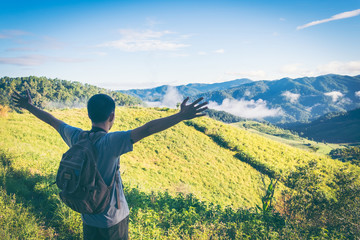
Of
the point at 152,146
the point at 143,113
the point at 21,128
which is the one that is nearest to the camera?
the point at 21,128

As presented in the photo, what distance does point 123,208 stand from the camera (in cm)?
238

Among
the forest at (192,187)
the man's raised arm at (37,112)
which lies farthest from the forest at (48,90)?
the man's raised arm at (37,112)

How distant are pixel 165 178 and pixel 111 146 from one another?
11.4 meters

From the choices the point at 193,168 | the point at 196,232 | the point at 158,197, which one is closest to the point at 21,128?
the point at 158,197

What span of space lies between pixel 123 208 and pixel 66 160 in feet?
2.94

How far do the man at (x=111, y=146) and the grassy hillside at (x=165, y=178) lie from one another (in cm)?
231

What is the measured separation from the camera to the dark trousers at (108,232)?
225cm

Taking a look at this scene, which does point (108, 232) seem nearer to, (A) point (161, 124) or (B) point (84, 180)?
(B) point (84, 180)

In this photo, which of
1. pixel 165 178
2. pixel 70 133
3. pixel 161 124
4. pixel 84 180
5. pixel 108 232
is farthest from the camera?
pixel 165 178

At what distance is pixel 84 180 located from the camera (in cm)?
194

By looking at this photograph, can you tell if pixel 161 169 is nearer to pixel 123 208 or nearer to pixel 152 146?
pixel 152 146

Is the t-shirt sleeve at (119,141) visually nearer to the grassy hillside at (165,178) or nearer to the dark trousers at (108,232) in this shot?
the dark trousers at (108,232)

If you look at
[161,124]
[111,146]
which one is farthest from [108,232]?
[161,124]

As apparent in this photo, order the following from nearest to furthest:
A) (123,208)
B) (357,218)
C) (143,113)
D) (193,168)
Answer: (123,208) → (357,218) → (193,168) → (143,113)
